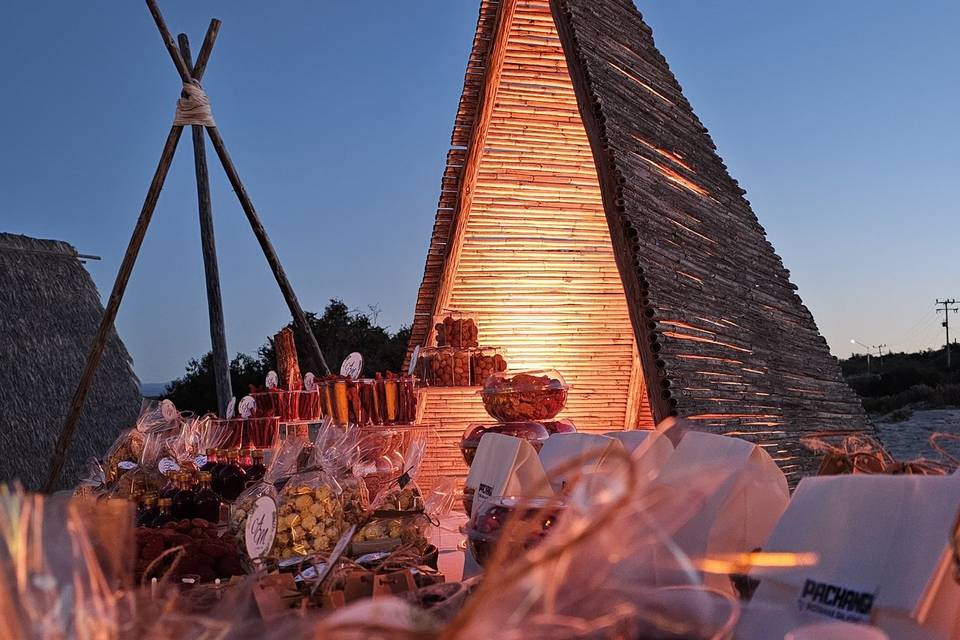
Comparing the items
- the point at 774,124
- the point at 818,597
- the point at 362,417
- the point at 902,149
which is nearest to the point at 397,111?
the point at 774,124

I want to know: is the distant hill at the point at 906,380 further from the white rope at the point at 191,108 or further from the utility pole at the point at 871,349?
the white rope at the point at 191,108

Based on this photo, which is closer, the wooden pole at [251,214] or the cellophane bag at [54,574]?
the cellophane bag at [54,574]

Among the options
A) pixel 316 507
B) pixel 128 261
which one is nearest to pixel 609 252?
pixel 128 261

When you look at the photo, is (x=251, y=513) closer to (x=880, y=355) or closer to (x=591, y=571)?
(x=591, y=571)

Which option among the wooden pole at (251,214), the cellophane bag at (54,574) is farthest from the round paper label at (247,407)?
the cellophane bag at (54,574)

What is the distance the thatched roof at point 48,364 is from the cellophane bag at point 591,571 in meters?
8.96

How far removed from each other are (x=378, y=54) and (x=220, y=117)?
2.35 meters

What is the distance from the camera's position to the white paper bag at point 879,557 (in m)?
0.91

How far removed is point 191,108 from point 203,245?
0.87m

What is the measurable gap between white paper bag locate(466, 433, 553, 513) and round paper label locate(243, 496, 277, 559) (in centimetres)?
42

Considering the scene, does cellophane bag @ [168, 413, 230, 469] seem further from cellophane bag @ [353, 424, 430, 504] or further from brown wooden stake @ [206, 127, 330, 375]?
brown wooden stake @ [206, 127, 330, 375]

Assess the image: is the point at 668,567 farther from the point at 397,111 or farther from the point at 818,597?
the point at 397,111

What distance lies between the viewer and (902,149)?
42.2 feet

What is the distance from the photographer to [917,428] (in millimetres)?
12328
